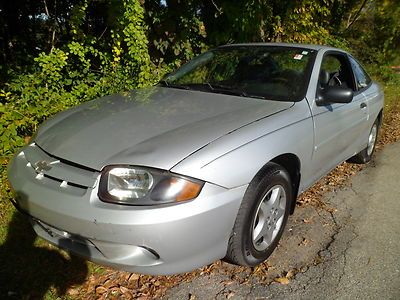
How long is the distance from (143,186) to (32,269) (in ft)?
3.81

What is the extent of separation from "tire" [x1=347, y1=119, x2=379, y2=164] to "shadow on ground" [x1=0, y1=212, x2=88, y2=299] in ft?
11.5

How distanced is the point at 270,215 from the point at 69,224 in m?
1.35

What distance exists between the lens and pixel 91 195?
Answer: 2.16m

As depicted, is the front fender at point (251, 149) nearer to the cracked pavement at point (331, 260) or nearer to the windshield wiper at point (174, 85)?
the cracked pavement at point (331, 260)

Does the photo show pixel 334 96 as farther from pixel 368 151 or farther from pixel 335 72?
pixel 368 151

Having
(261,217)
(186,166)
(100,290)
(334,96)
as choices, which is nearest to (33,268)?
(100,290)

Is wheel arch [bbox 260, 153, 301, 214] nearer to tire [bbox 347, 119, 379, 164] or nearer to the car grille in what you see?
the car grille

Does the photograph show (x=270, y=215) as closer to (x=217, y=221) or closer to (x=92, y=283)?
(x=217, y=221)

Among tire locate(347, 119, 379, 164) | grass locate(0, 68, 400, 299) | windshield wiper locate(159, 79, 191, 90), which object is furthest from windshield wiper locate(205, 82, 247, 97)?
tire locate(347, 119, 379, 164)

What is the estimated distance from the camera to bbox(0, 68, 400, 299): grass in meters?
2.50

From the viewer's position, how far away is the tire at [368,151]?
15.7 feet

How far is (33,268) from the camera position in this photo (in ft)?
8.84

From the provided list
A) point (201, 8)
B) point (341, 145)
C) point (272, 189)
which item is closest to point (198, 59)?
point (341, 145)

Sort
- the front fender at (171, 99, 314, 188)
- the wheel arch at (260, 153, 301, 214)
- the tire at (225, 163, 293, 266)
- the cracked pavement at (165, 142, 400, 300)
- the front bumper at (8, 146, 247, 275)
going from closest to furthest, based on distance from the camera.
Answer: the front bumper at (8, 146, 247, 275) < the front fender at (171, 99, 314, 188) < the tire at (225, 163, 293, 266) < the cracked pavement at (165, 142, 400, 300) < the wheel arch at (260, 153, 301, 214)
